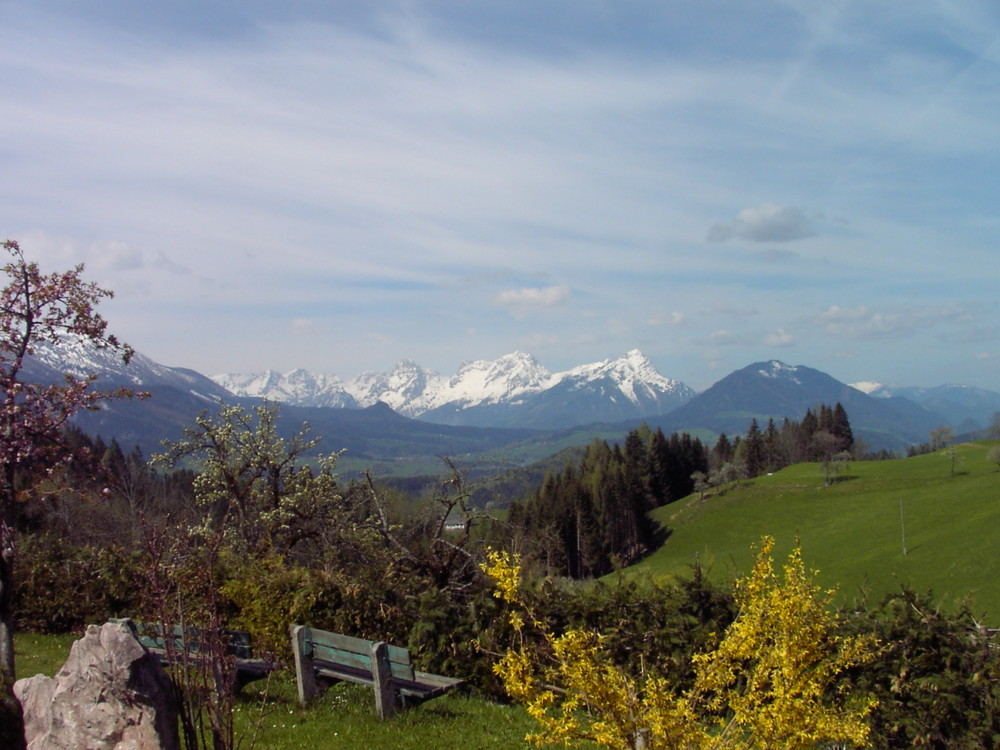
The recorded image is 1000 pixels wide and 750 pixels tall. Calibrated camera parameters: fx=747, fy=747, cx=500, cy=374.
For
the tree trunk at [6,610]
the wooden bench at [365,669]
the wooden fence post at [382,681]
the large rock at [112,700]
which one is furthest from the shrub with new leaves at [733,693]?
the tree trunk at [6,610]

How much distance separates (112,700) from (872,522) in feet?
245

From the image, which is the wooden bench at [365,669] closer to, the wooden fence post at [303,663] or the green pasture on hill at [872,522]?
the wooden fence post at [303,663]

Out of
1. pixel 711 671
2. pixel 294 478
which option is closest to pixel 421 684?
pixel 711 671

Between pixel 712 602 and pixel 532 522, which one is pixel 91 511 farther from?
pixel 532 522

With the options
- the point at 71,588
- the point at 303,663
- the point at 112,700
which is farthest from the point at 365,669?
the point at 71,588

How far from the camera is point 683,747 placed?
4.61 meters

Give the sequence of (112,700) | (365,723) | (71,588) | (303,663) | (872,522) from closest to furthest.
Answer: (112,700) → (365,723) → (303,663) → (71,588) → (872,522)

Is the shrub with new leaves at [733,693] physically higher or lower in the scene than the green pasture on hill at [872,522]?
higher

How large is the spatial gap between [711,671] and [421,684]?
501cm

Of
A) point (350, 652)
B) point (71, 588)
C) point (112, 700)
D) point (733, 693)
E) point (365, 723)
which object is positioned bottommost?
point (365, 723)

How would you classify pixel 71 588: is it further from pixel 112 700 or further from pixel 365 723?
pixel 112 700

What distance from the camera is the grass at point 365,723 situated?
798 cm

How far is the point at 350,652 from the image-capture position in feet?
29.4

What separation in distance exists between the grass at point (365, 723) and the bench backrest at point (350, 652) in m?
0.55
